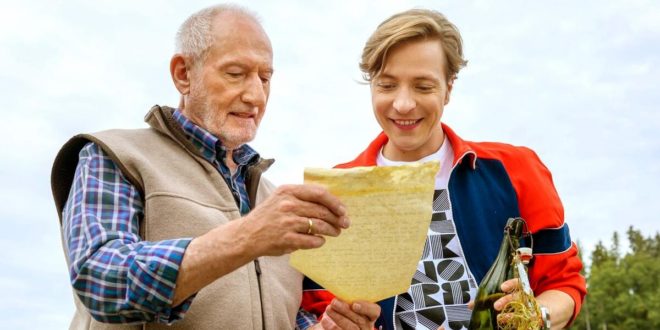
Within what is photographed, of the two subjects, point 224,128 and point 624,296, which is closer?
point 224,128

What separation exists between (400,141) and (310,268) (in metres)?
1.44

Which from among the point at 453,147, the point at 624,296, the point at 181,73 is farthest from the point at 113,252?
the point at 624,296

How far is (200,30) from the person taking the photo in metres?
4.10

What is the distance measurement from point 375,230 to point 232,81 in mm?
1553

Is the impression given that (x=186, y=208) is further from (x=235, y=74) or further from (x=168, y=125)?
(x=235, y=74)

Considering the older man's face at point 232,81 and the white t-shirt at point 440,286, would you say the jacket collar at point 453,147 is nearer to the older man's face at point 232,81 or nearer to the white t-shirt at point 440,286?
the white t-shirt at point 440,286

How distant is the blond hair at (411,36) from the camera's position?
3992 mm

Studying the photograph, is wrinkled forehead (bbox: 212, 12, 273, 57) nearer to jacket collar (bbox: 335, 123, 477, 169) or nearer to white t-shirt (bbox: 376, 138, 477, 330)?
jacket collar (bbox: 335, 123, 477, 169)

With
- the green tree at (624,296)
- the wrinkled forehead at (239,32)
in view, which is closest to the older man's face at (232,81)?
the wrinkled forehead at (239,32)

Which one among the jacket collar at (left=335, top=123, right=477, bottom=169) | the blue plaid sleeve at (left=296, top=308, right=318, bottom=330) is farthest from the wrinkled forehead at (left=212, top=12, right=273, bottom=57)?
the blue plaid sleeve at (left=296, top=308, right=318, bottom=330)

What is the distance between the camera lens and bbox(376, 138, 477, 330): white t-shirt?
379cm

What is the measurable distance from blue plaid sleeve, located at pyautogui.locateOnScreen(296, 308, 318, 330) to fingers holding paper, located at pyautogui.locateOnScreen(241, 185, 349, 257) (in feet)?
5.08

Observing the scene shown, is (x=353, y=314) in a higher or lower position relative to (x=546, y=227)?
lower

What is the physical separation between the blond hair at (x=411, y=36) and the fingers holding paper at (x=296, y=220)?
5.02ft
